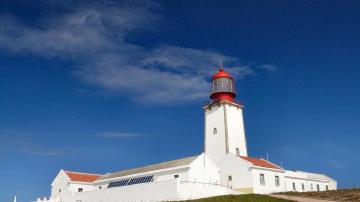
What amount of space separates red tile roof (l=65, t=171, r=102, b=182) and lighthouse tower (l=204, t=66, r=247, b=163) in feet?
45.3

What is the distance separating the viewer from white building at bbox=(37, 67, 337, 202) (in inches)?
1390

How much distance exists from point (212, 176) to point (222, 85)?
11.7 metres

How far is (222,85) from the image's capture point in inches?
1901

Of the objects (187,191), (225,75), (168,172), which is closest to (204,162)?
(168,172)

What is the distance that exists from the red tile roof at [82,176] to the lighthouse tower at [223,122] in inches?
543

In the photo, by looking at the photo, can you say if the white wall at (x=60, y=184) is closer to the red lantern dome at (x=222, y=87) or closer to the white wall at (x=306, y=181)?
the red lantern dome at (x=222, y=87)

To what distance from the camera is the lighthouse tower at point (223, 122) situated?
4522cm

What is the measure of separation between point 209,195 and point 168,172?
5.40 m

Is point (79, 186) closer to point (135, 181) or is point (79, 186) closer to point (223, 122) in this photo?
point (135, 181)

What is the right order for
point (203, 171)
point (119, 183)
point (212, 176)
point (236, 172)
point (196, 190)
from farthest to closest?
point (119, 183), point (236, 172), point (212, 176), point (203, 171), point (196, 190)

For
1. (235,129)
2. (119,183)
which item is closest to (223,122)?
(235,129)

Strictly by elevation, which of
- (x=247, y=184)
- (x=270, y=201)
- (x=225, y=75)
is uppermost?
(x=225, y=75)

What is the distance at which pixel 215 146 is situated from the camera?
45906 mm

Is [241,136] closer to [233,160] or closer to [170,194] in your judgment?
[233,160]
